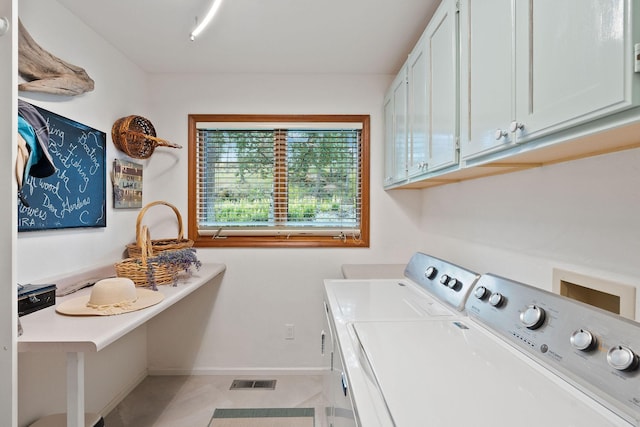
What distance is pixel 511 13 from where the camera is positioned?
2.85 ft

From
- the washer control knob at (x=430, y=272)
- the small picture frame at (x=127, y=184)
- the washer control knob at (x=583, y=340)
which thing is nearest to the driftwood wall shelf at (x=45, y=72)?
the small picture frame at (x=127, y=184)

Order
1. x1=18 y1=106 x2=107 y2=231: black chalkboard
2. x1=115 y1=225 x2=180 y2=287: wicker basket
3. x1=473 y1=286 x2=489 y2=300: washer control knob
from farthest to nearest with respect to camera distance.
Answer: x1=115 y1=225 x2=180 y2=287: wicker basket < x1=18 y1=106 x2=107 y2=231: black chalkboard < x1=473 y1=286 x2=489 y2=300: washer control knob

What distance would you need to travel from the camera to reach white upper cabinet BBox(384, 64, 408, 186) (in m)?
1.90

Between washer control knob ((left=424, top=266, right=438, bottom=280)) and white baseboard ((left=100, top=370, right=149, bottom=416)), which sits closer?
washer control knob ((left=424, top=266, right=438, bottom=280))

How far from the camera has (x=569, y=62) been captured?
26.8 inches

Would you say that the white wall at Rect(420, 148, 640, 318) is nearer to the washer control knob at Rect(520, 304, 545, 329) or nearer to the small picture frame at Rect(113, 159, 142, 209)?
the washer control knob at Rect(520, 304, 545, 329)

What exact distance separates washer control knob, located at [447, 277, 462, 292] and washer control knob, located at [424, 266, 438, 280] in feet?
0.56

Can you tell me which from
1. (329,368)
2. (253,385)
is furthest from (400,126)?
(253,385)

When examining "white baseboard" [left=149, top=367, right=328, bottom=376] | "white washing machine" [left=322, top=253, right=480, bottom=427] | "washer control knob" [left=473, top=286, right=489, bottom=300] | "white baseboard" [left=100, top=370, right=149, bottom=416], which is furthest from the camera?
"white baseboard" [left=149, top=367, right=328, bottom=376]

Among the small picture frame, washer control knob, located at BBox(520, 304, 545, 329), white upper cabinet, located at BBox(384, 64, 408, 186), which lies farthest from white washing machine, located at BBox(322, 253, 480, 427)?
the small picture frame

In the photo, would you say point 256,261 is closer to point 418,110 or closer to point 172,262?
point 172,262

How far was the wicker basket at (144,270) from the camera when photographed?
174cm

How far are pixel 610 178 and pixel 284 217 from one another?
201 cm

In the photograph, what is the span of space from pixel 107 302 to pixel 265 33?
5.55 ft
